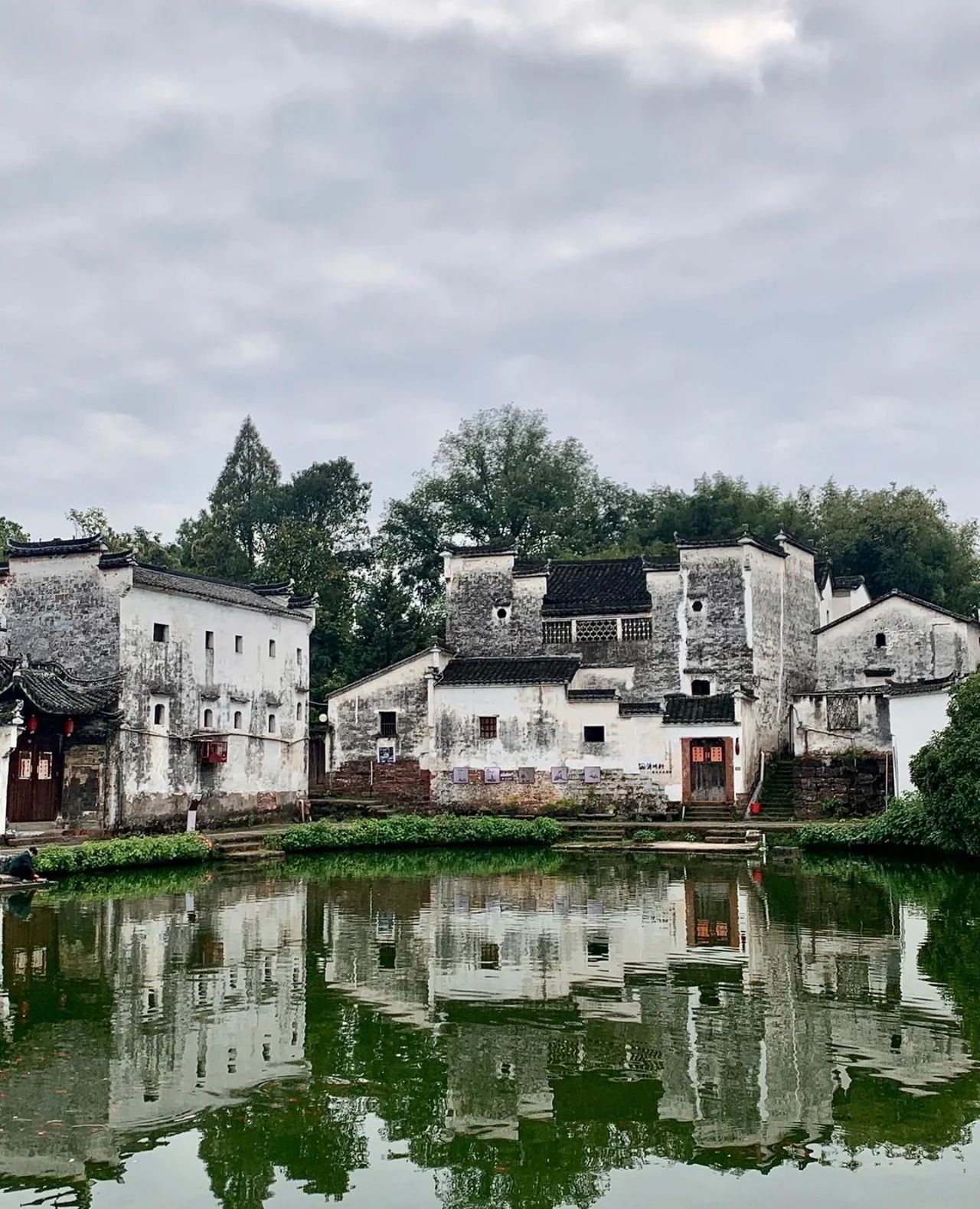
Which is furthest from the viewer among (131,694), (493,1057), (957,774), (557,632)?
(557,632)

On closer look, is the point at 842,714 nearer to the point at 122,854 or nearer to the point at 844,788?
the point at 844,788

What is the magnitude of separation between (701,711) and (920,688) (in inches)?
224

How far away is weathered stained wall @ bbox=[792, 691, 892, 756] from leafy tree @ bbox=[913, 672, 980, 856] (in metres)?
7.48

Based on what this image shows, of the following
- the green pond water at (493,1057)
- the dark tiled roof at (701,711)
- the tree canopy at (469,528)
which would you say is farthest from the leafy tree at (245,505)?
the green pond water at (493,1057)

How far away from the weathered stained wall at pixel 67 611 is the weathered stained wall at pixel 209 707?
1.42 feet

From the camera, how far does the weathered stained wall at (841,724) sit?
30.9 m

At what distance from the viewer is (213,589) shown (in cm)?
3134

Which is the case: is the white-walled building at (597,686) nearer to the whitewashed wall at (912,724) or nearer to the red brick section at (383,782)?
the red brick section at (383,782)

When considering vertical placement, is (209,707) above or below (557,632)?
below

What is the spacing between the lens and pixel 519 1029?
1077 cm

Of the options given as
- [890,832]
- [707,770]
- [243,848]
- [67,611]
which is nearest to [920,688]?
[890,832]

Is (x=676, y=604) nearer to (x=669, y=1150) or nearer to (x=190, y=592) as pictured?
(x=190, y=592)

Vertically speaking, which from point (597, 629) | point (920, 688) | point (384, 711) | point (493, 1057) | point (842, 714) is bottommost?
point (493, 1057)

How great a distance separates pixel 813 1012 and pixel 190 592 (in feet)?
69.1
